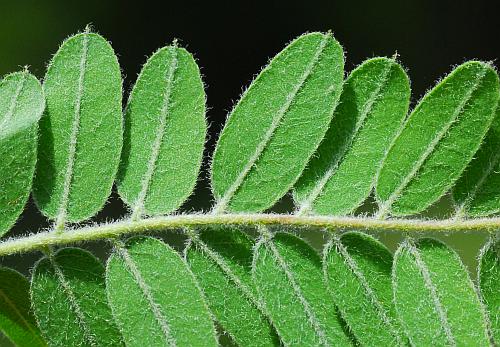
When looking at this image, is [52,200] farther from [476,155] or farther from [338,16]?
[338,16]

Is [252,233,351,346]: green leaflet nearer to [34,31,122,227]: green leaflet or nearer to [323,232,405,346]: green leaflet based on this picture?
[323,232,405,346]: green leaflet

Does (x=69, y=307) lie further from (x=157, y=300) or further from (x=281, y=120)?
(x=281, y=120)

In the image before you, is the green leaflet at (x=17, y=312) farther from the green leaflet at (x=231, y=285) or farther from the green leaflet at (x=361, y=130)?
the green leaflet at (x=361, y=130)

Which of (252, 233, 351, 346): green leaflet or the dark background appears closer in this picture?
(252, 233, 351, 346): green leaflet

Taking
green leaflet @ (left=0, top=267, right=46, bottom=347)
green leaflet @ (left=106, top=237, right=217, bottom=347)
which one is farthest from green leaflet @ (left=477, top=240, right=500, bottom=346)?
green leaflet @ (left=0, top=267, right=46, bottom=347)

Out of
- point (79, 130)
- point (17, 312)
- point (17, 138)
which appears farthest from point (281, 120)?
point (17, 312)

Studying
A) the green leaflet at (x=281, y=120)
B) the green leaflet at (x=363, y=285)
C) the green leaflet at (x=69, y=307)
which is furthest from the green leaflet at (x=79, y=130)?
the green leaflet at (x=363, y=285)
